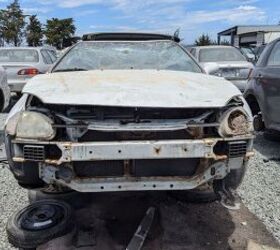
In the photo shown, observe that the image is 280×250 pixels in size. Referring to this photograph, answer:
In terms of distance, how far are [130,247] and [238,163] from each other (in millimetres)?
1055

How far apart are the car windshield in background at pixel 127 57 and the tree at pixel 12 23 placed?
105ft

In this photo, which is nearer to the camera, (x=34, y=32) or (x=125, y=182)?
(x=125, y=182)

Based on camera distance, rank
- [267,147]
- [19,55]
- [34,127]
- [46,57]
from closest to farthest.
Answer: [34,127], [267,147], [19,55], [46,57]

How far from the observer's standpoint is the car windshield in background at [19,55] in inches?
526

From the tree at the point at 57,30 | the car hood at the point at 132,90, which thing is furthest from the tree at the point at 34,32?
the car hood at the point at 132,90

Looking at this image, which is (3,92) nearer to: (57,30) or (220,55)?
(220,55)

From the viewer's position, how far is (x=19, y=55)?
1353 cm

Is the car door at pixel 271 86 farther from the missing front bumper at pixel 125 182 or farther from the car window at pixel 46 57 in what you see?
the car window at pixel 46 57

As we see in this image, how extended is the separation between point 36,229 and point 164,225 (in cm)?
115

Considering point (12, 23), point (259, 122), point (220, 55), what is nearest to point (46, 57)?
point (220, 55)

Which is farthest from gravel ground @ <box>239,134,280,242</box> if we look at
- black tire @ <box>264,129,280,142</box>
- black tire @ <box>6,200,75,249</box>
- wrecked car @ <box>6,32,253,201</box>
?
black tire @ <box>6,200,75,249</box>

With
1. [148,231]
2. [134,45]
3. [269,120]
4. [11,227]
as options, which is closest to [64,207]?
[11,227]

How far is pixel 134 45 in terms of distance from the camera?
5477 millimetres

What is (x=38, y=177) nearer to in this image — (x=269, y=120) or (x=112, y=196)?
(x=112, y=196)
